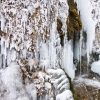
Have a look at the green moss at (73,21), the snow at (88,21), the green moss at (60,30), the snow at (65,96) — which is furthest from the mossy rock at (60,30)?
the snow at (65,96)

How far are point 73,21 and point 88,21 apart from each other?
36cm

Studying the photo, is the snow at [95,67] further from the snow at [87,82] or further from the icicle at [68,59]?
the icicle at [68,59]

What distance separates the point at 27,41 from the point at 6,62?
17.2 inches

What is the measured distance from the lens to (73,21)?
296 inches

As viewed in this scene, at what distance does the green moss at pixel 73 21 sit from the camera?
742 cm

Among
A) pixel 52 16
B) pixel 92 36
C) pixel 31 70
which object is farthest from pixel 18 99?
pixel 92 36

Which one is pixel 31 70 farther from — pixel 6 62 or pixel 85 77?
pixel 85 77

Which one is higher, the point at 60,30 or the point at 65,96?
the point at 60,30

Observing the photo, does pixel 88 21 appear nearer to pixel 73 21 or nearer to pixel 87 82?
pixel 73 21

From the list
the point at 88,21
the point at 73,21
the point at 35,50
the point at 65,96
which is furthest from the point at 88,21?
the point at 65,96

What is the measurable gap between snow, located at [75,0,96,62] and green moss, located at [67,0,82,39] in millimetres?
181

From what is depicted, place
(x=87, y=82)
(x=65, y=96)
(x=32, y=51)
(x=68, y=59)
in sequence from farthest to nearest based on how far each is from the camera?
(x=87, y=82) → (x=68, y=59) → (x=32, y=51) → (x=65, y=96)

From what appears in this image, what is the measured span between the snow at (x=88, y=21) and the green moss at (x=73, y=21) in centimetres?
18

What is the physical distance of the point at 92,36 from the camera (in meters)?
7.76
